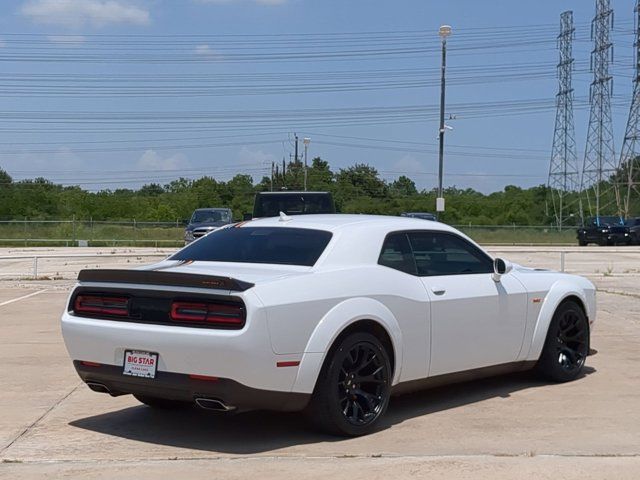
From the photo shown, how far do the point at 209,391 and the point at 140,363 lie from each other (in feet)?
1.93

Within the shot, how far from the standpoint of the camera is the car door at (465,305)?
767cm

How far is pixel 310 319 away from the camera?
6.57 meters

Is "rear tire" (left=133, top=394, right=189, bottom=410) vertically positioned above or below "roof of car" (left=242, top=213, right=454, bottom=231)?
below

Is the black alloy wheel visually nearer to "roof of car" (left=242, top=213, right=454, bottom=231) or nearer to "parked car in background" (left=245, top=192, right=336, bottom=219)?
"roof of car" (left=242, top=213, right=454, bottom=231)

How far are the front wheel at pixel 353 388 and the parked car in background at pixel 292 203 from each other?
16.1 meters

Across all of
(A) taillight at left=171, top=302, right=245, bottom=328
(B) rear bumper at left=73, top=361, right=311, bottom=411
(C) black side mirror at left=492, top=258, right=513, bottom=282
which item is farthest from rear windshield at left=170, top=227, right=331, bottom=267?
(C) black side mirror at left=492, top=258, right=513, bottom=282

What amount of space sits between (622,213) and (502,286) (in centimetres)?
7115

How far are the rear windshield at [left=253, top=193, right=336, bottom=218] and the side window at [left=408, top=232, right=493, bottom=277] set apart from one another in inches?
582

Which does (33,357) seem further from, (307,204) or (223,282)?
→ (307,204)

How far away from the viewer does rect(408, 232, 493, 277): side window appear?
788 centimetres

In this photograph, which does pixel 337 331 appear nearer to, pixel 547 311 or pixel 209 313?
pixel 209 313

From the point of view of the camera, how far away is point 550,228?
61094 mm

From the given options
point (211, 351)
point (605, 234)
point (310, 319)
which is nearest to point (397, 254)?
point (310, 319)

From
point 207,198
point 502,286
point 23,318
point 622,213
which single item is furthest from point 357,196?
point 502,286
